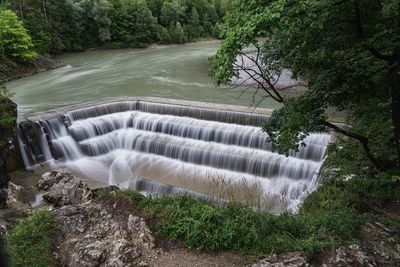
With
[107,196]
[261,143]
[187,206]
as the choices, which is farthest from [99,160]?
[187,206]

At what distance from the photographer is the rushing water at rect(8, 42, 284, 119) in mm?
19406

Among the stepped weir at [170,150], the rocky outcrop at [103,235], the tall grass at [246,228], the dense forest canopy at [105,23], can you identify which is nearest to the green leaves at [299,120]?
the tall grass at [246,228]

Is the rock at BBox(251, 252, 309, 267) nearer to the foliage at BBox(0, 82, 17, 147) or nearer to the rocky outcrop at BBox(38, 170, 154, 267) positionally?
the rocky outcrop at BBox(38, 170, 154, 267)

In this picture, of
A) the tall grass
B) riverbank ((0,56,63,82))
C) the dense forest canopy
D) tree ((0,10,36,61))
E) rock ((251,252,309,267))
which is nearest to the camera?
rock ((251,252,309,267))

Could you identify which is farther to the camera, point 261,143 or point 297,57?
point 261,143

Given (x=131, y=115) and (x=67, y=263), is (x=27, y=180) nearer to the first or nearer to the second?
(x=131, y=115)

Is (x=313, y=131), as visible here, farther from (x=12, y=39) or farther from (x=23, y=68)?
(x=12, y=39)

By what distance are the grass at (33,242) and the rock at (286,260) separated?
10.0 ft

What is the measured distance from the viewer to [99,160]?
15422 mm

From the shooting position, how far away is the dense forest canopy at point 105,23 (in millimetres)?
37084

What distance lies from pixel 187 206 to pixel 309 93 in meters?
2.87

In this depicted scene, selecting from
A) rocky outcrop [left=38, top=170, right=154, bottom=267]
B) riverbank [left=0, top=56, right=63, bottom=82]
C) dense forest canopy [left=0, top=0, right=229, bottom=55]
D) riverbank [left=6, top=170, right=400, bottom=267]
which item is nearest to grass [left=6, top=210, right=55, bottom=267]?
riverbank [left=6, top=170, right=400, bottom=267]

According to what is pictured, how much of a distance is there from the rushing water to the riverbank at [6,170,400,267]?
12.0m

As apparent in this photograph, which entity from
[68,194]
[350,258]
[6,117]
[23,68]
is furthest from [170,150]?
[23,68]
